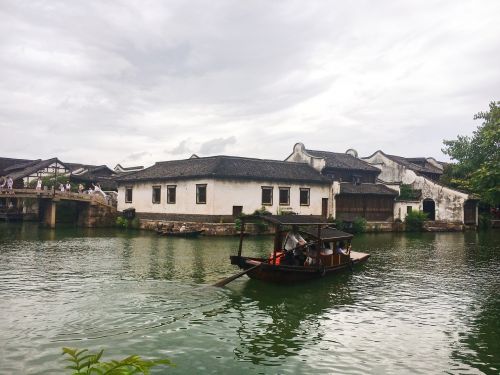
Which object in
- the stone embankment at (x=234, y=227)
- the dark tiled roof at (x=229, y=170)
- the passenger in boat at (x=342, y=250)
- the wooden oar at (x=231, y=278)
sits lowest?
the wooden oar at (x=231, y=278)

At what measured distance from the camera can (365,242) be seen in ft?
104

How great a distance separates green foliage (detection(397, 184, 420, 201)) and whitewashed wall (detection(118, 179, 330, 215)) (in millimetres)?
9007

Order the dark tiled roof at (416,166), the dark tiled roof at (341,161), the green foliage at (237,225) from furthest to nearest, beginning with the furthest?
the dark tiled roof at (416,166)
the dark tiled roof at (341,161)
the green foliage at (237,225)

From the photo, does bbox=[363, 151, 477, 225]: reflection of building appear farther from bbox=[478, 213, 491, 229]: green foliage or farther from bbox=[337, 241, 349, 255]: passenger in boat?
bbox=[337, 241, 349, 255]: passenger in boat

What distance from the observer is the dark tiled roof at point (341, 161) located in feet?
147

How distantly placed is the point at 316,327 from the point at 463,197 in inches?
1433

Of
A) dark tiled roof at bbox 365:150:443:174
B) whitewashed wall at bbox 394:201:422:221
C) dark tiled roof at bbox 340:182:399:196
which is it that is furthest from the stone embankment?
dark tiled roof at bbox 365:150:443:174

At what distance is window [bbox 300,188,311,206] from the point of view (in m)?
40.1

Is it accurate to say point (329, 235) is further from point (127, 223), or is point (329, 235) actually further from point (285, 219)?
point (127, 223)

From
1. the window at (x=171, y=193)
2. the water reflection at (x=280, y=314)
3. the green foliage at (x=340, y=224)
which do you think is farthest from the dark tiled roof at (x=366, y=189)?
the water reflection at (x=280, y=314)

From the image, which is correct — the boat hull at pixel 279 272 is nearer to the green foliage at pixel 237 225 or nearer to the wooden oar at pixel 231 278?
the wooden oar at pixel 231 278

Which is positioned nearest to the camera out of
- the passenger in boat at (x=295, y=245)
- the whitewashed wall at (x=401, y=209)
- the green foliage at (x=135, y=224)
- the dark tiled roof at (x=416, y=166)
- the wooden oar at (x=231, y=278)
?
the wooden oar at (x=231, y=278)

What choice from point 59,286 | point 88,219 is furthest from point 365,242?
point 88,219

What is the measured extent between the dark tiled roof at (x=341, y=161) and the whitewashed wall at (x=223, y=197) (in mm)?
4196
